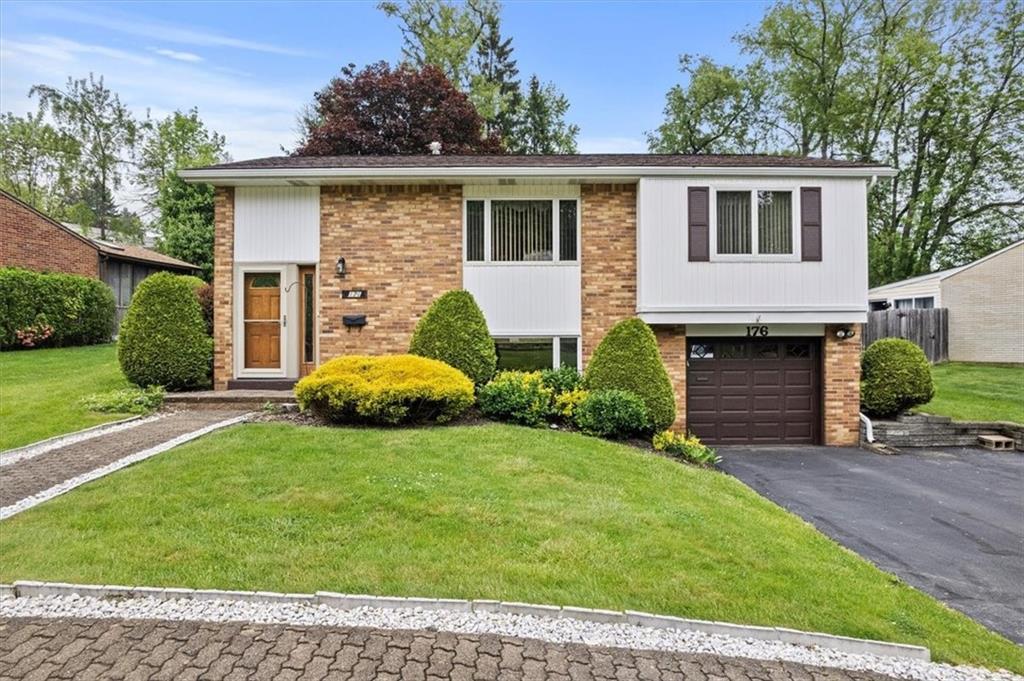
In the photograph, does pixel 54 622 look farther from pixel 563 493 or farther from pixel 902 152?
pixel 902 152

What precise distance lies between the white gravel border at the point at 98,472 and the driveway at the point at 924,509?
771 cm

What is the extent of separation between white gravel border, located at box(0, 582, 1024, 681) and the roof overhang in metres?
7.91

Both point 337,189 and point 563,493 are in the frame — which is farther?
point 337,189

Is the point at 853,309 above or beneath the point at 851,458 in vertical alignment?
above

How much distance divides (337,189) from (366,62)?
57.0ft

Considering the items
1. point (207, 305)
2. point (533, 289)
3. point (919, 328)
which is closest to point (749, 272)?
point (533, 289)

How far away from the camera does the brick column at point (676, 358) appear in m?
10.5

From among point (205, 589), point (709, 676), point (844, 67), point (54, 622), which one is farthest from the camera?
point (844, 67)

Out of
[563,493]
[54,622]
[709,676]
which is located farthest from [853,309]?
[54,622]

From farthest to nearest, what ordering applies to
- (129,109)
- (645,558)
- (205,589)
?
(129,109) < (645,558) < (205,589)

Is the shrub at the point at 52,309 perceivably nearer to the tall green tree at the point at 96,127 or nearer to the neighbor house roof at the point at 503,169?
the neighbor house roof at the point at 503,169

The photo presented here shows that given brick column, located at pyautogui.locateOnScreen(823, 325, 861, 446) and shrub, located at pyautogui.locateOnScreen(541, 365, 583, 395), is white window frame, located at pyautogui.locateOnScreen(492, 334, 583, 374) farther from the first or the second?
brick column, located at pyautogui.locateOnScreen(823, 325, 861, 446)

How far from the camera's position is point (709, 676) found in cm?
304

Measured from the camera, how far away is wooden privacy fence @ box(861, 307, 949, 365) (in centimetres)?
1977
